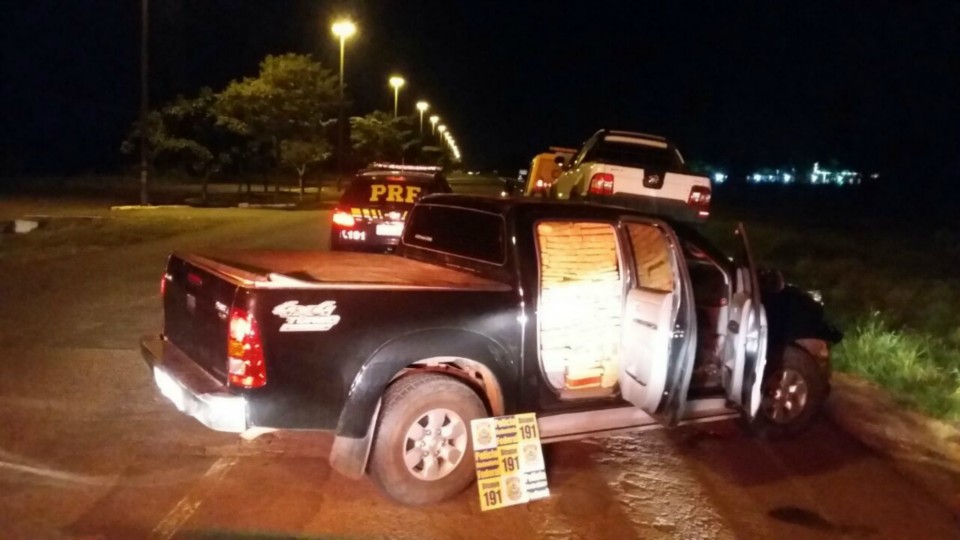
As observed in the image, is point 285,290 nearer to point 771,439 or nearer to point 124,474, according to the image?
point 124,474

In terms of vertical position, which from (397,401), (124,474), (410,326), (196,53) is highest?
(196,53)

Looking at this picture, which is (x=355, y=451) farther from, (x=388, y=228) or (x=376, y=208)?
(x=376, y=208)

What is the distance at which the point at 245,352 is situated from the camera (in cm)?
561

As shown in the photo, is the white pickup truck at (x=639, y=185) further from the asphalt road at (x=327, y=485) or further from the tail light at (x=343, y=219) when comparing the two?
the asphalt road at (x=327, y=485)

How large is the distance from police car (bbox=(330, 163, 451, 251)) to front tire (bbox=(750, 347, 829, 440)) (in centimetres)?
711

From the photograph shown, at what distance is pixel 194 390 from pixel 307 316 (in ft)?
2.71

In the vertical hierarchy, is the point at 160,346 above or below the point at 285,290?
below

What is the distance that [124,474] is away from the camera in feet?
21.6

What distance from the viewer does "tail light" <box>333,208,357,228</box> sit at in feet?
47.2

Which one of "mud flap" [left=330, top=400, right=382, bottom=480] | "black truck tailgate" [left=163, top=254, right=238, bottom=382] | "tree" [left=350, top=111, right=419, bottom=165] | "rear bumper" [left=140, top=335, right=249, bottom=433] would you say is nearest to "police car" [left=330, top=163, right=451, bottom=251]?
"black truck tailgate" [left=163, top=254, right=238, bottom=382]

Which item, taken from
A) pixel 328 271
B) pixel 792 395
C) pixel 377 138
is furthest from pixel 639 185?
pixel 377 138

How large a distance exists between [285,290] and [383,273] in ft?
3.46

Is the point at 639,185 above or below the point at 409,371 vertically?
above

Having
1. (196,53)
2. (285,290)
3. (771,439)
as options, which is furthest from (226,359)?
(196,53)
